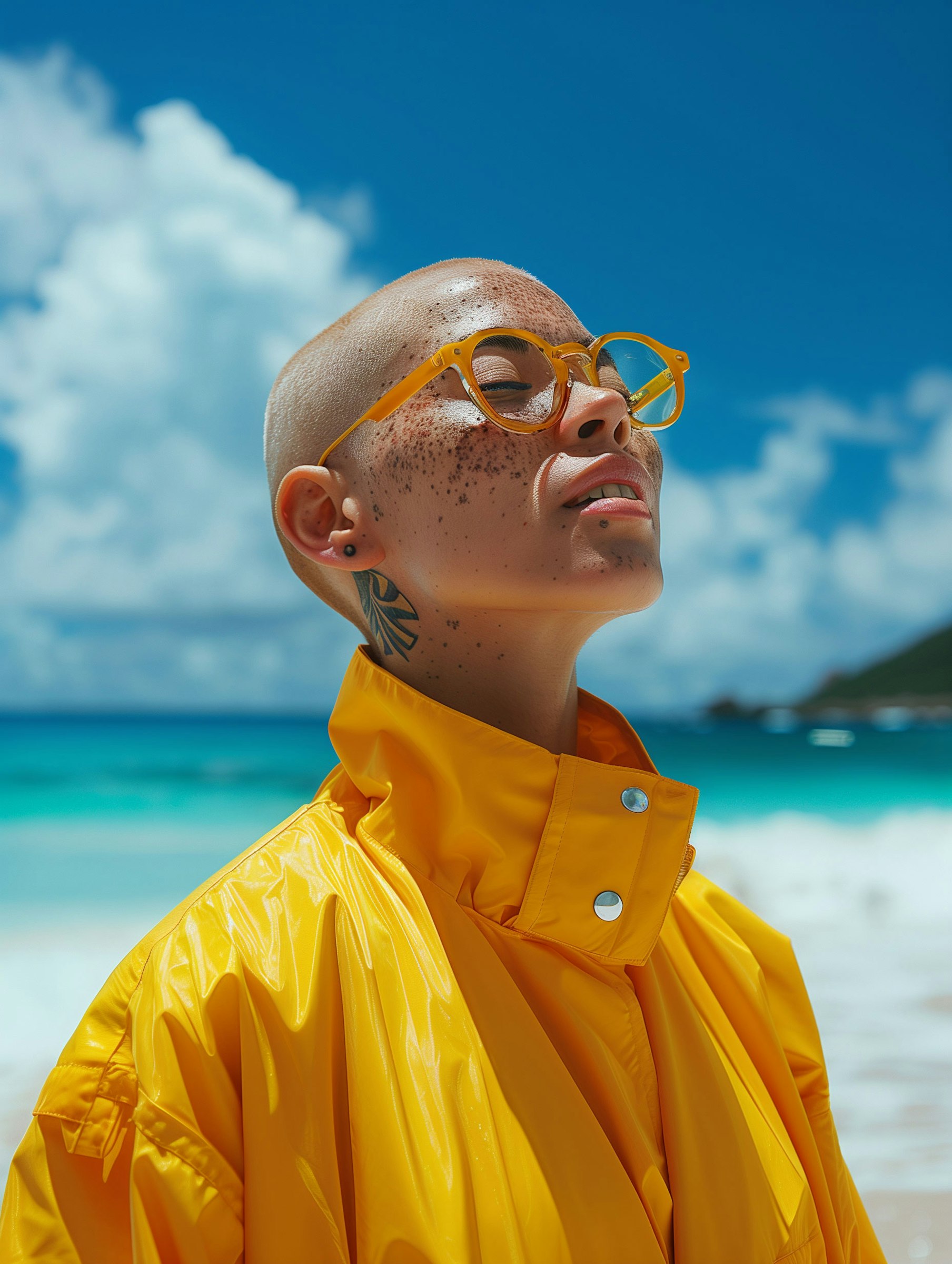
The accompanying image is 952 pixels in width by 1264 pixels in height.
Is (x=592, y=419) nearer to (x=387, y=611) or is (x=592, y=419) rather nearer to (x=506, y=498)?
(x=506, y=498)

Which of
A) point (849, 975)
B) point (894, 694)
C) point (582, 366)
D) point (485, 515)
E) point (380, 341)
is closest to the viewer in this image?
point (485, 515)

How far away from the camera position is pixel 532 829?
118 cm

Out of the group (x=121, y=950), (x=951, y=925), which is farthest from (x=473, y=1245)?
(x=951, y=925)

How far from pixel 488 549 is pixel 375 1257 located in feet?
2.75

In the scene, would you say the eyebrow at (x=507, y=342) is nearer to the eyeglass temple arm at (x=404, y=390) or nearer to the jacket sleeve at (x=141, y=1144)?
the eyeglass temple arm at (x=404, y=390)

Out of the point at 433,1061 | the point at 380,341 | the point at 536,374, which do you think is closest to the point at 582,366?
the point at 536,374

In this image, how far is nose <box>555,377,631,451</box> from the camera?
1.28m

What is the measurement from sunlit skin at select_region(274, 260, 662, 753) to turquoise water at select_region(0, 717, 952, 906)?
850 centimetres

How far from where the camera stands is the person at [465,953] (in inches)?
37.8

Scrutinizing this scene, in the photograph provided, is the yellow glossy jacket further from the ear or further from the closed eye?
the closed eye

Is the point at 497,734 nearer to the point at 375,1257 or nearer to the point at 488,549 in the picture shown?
the point at 488,549

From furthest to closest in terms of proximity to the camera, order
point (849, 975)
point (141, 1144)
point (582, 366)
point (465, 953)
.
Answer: point (849, 975) → point (582, 366) → point (465, 953) → point (141, 1144)

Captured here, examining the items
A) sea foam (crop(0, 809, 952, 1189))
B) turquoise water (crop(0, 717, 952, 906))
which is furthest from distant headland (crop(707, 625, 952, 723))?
sea foam (crop(0, 809, 952, 1189))

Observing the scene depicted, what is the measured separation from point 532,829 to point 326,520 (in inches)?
24.3
